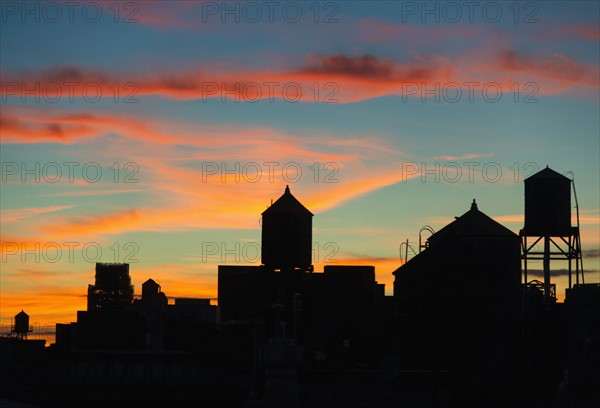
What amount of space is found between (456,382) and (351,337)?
56717mm

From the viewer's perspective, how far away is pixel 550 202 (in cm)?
10000

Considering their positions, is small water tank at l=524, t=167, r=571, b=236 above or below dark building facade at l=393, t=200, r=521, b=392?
above

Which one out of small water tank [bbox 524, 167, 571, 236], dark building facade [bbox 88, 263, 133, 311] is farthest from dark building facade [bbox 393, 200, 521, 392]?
dark building facade [bbox 88, 263, 133, 311]

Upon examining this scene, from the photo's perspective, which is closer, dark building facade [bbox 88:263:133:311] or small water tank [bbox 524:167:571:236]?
small water tank [bbox 524:167:571:236]

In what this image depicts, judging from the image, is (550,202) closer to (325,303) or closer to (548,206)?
(548,206)

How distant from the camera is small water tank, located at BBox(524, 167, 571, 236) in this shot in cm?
9956

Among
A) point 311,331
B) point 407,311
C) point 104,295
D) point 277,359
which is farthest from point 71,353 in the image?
point 104,295

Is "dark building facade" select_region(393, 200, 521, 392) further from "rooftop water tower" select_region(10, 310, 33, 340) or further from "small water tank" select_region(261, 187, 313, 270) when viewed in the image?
"rooftop water tower" select_region(10, 310, 33, 340)

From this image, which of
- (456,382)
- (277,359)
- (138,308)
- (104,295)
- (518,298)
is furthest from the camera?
(104,295)

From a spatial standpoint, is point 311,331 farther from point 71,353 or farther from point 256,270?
point 71,353

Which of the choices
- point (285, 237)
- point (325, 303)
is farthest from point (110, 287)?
point (285, 237)

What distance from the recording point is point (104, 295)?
586 ft

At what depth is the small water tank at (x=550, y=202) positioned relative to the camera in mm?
99562

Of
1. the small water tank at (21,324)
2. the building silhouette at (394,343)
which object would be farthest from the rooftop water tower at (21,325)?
the building silhouette at (394,343)
